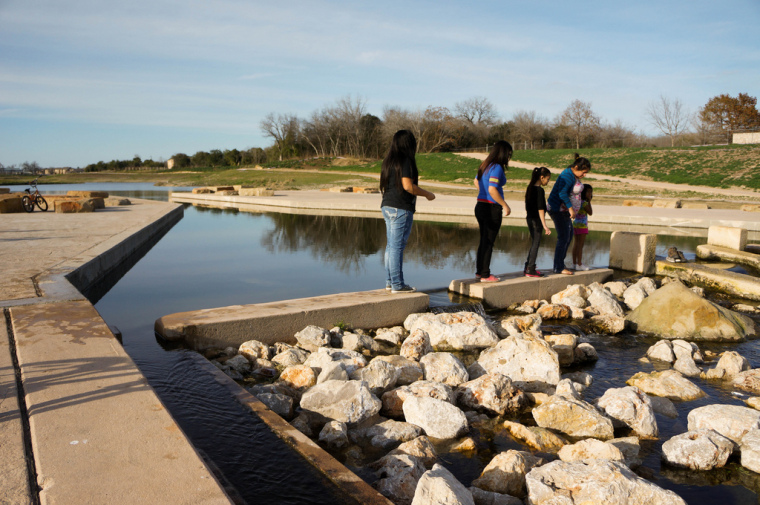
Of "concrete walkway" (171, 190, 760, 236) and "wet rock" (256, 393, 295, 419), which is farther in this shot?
"concrete walkway" (171, 190, 760, 236)

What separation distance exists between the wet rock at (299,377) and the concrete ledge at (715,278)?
7.05 meters

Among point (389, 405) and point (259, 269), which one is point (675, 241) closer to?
point (259, 269)

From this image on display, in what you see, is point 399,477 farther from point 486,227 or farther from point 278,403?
point 486,227

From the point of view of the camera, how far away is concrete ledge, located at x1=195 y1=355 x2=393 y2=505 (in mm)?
2598

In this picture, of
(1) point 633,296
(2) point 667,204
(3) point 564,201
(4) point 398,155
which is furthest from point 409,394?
(2) point 667,204

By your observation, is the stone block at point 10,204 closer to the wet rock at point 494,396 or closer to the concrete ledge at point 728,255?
the wet rock at point 494,396

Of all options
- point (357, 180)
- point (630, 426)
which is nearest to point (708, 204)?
point (630, 426)

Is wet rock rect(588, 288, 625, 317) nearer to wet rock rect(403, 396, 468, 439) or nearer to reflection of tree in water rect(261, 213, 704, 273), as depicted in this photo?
reflection of tree in water rect(261, 213, 704, 273)

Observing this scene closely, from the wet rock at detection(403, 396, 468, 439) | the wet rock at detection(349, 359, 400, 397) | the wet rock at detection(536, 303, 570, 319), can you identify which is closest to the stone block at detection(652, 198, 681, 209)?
the wet rock at detection(536, 303, 570, 319)

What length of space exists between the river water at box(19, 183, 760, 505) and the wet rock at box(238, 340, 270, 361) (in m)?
0.43

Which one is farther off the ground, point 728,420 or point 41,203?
point 41,203

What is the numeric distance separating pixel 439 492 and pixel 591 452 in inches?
49.0

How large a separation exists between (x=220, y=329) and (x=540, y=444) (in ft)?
9.76

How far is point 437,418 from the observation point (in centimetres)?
375
